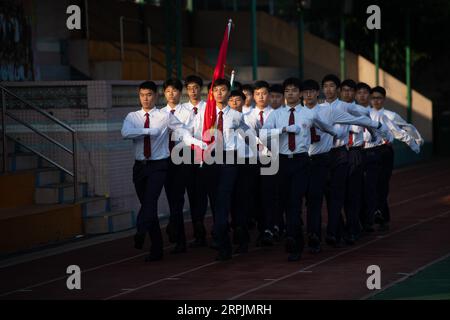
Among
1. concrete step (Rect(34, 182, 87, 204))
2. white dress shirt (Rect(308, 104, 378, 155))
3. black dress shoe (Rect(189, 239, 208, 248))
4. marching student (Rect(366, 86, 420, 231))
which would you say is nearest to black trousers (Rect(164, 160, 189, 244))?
black dress shoe (Rect(189, 239, 208, 248))

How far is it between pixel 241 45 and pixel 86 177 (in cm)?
1781

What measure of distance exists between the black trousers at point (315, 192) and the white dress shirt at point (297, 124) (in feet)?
1.39

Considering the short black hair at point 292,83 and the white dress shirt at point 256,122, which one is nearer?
the short black hair at point 292,83

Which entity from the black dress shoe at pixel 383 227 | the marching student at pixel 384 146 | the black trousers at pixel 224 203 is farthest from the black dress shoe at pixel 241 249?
the black dress shoe at pixel 383 227

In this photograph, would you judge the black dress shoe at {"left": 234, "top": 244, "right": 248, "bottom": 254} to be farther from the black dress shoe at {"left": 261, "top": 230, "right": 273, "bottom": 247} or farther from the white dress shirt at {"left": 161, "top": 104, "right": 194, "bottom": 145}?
the white dress shirt at {"left": 161, "top": 104, "right": 194, "bottom": 145}

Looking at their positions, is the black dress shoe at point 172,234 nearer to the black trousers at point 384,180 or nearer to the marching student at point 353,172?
the marching student at point 353,172

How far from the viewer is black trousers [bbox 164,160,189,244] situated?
56.2 feet

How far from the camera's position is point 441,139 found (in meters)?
45.4

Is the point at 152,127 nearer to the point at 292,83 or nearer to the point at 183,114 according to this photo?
the point at 183,114

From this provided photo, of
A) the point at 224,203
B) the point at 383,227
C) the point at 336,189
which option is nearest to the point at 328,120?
the point at 336,189

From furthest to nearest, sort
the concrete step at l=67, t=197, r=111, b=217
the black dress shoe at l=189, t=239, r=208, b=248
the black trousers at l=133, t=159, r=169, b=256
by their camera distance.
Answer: the concrete step at l=67, t=197, r=111, b=217 < the black dress shoe at l=189, t=239, r=208, b=248 < the black trousers at l=133, t=159, r=169, b=256

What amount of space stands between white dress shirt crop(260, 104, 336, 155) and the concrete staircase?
365 cm

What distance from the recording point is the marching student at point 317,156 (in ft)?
54.3
